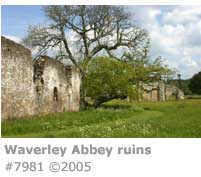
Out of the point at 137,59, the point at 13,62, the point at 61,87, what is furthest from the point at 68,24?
the point at 13,62

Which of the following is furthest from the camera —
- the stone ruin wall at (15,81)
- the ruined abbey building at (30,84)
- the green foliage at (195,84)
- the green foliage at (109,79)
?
the green foliage at (195,84)

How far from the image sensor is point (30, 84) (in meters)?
15.4

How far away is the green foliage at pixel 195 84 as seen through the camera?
2220 inches

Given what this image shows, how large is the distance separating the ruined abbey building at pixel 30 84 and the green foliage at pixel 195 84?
37.1 m

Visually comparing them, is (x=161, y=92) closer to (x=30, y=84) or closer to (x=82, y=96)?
(x=82, y=96)

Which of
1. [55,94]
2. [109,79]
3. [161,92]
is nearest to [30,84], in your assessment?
[55,94]

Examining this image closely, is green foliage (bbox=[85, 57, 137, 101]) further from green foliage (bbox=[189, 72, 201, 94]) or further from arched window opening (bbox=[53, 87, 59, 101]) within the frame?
green foliage (bbox=[189, 72, 201, 94])

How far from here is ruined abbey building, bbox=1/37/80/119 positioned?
13.2 m

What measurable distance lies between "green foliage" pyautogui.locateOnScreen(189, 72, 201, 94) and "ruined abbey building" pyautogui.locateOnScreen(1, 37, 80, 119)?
37.1 m

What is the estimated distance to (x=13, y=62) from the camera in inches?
540

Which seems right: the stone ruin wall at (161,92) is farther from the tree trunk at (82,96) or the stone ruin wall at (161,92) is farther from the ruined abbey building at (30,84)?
the ruined abbey building at (30,84)

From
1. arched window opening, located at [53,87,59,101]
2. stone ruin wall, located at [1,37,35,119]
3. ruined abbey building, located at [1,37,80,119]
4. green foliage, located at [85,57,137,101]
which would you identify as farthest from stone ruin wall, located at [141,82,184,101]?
stone ruin wall, located at [1,37,35,119]

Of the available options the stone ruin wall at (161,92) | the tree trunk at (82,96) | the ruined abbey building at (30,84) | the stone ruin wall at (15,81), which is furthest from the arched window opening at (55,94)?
the stone ruin wall at (161,92)

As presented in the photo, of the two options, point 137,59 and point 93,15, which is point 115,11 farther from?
point 137,59
